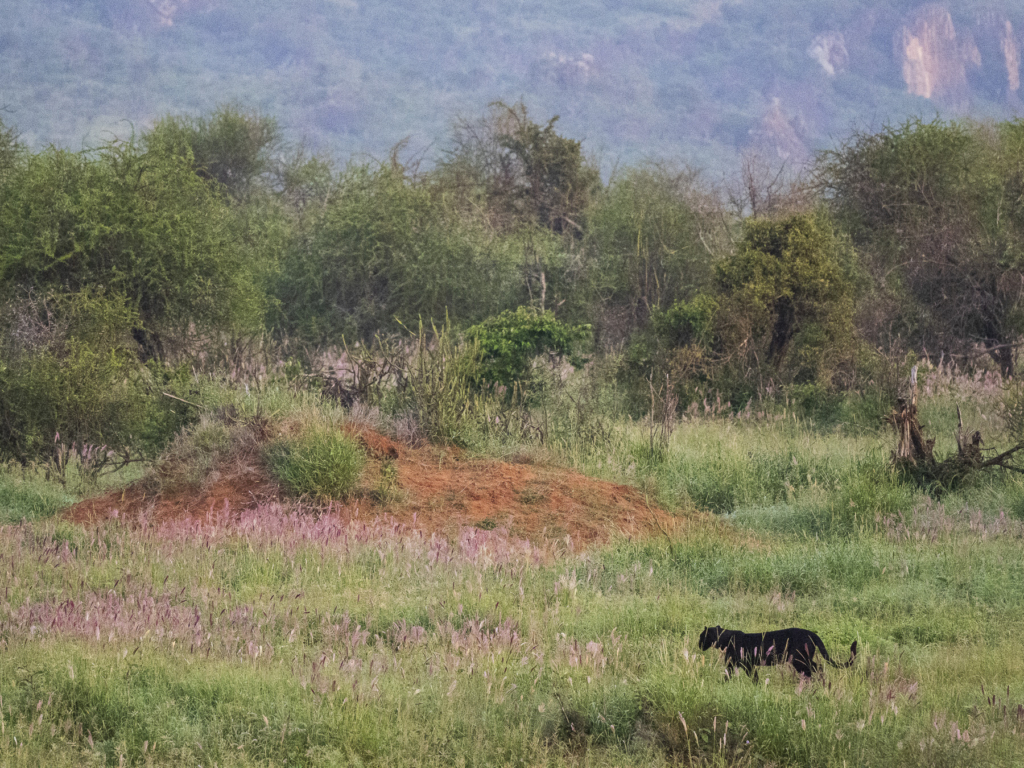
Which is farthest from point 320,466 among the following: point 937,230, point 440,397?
point 937,230

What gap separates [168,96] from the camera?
541 ft

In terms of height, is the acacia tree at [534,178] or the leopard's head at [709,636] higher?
the acacia tree at [534,178]

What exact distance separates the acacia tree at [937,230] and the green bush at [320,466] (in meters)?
13.3

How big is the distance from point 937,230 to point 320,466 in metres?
16.7

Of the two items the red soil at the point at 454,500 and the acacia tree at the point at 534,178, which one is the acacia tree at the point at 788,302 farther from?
the acacia tree at the point at 534,178

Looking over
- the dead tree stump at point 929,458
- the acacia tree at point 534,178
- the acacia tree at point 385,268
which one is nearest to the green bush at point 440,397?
the dead tree stump at point 929,458

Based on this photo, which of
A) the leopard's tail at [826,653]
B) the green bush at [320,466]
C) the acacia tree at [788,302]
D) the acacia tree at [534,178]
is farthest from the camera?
the acacia tree at [534,178]

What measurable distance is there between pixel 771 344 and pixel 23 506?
11.2 meters

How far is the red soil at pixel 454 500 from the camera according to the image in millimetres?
8406

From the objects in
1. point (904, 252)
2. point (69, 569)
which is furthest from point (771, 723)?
point (904, 252)

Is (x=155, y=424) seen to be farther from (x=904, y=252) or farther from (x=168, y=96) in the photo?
(x=168, y=96)

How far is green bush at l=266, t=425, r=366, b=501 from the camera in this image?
871cm

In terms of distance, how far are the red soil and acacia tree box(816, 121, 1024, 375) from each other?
11.7 metres

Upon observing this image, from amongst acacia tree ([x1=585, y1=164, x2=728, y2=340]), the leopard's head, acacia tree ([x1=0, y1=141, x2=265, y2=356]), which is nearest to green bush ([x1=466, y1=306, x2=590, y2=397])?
acacia tree ([x1=0, y1=141, x2=265, y2=356])
